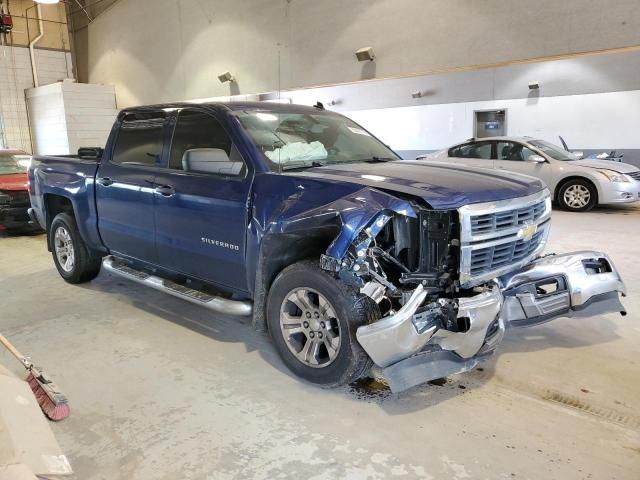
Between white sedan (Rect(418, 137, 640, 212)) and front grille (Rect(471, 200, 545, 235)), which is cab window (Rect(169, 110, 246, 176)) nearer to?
front grille (Rect(471, 200, 545, 235))

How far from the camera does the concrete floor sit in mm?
2432

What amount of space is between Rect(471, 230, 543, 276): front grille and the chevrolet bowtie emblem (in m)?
0.03

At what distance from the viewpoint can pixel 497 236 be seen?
2.98 meters

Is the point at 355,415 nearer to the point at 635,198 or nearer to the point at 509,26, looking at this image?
the point at 635,198

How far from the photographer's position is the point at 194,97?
1870 cm

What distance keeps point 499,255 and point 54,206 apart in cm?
468

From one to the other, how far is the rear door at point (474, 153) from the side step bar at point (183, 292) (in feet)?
24.1

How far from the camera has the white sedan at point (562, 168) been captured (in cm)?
933

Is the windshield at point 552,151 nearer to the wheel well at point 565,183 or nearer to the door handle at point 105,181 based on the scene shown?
the wheel well at point 565,183

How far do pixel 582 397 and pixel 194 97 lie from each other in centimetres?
1792

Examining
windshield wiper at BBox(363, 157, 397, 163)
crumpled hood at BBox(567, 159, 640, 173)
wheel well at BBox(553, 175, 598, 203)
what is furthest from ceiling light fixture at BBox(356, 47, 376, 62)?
windshield wiper at BBox(363, 157, 397, 163)

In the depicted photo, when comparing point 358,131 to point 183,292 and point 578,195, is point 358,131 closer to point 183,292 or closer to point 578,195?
point 183,292

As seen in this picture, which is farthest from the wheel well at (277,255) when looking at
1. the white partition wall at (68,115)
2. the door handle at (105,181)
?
the white partition wall at (68,115)

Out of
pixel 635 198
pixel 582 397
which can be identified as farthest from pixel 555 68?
pixel 582 397
